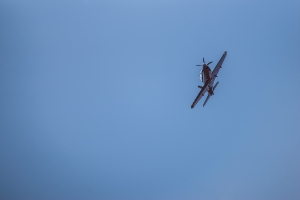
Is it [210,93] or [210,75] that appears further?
[210,93]

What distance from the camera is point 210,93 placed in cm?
3819

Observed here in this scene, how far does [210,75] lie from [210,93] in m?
4.37

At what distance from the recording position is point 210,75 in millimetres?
34594
